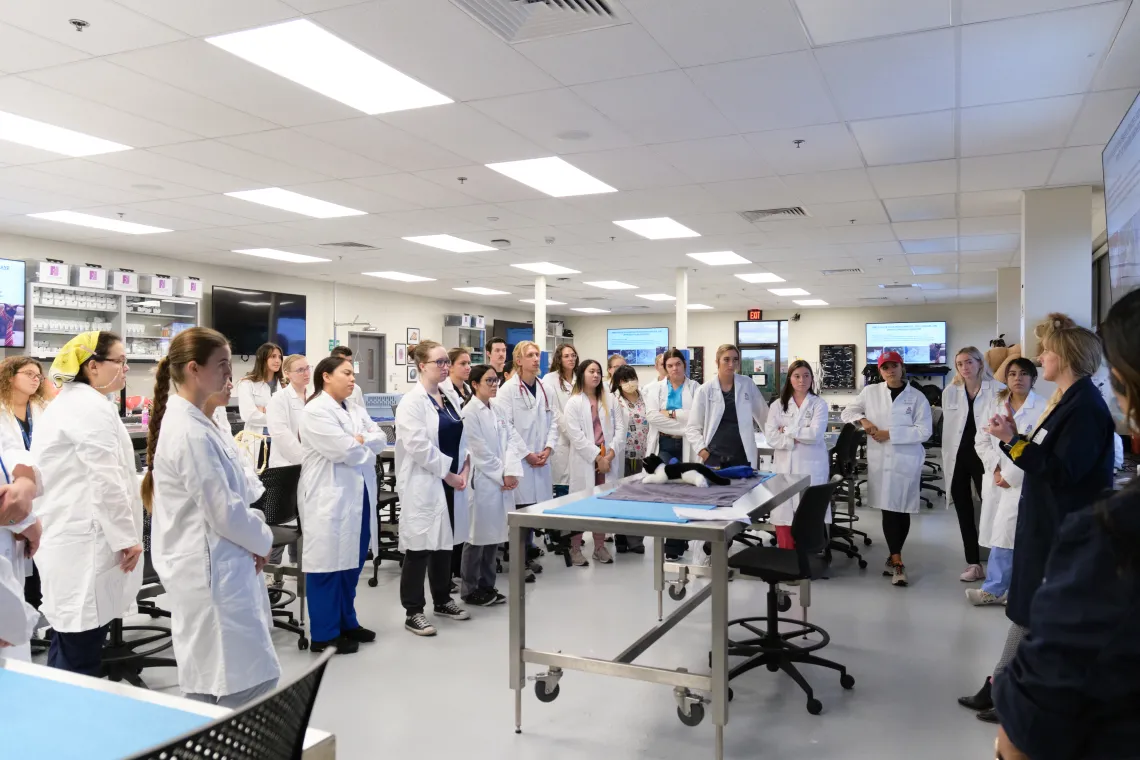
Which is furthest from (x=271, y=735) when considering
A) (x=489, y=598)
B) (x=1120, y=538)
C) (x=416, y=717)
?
(x=489, y=598)

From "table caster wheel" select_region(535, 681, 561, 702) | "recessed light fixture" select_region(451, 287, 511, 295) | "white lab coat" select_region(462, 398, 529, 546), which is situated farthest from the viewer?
"recessed light fixture" select_region(451, 287, 511, 295)

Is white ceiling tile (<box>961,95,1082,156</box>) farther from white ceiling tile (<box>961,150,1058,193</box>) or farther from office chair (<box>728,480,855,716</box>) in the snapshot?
office chair (<box>728,480,855,716</box>)

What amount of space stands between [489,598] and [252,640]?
8.13 ft

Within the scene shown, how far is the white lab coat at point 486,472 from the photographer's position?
455 cm

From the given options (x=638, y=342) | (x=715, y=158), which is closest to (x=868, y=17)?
(x=715, y=158)

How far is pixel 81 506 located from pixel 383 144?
3.02m

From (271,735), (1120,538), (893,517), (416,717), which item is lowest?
(416,717)

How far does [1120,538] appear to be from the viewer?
0.93 metres

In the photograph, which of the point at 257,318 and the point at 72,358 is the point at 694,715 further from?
the point at 257,318

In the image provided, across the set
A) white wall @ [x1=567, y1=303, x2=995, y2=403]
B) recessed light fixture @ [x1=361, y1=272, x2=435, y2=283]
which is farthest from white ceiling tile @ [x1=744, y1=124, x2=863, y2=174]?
white wall @ [x1=567, y1=303, x2=995, y2=403]

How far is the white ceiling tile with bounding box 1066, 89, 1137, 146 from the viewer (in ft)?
13.8

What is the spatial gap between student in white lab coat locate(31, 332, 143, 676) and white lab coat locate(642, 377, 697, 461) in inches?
143

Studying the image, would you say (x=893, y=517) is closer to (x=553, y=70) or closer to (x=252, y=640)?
(x=553, y=70)

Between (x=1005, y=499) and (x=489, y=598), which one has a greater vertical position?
(x=1005, y=499)
